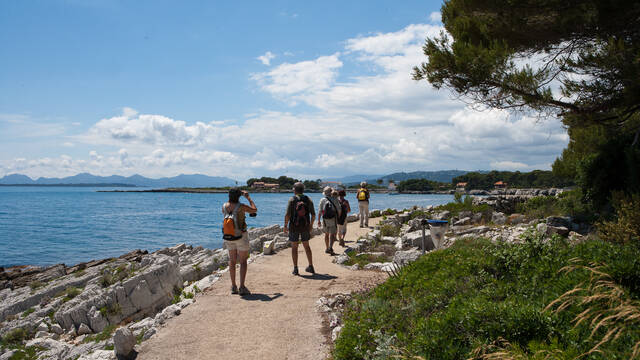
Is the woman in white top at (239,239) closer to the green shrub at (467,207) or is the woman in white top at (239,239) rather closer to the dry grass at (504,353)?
the dry grass at (504,353)

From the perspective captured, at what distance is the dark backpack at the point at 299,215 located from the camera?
27.5 feet

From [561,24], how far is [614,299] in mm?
8618

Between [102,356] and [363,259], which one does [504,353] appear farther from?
[363,259]

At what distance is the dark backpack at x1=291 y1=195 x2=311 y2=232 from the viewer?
27.5 ft

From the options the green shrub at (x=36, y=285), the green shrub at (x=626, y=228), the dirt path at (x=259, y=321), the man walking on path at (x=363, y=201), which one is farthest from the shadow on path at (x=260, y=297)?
the green shrub at (x=36, y=285)

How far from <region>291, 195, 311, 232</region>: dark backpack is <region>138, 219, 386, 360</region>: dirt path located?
115cm

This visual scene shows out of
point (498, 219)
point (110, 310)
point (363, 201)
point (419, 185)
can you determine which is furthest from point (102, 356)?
point (419, 185)

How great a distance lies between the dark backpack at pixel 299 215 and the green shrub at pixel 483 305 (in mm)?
2581

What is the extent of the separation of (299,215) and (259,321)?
2.83 meters

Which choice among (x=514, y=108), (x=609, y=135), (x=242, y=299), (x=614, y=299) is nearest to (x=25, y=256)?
(x=242, y=299)

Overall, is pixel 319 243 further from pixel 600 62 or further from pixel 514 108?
pixel 600 62

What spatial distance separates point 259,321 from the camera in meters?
6.00

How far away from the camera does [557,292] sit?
389 centimetres

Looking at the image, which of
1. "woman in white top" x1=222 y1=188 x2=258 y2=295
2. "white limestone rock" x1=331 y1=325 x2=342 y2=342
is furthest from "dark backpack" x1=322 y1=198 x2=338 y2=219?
"white limestone rock" x1=331 y1=325 x2=342 y2=342
